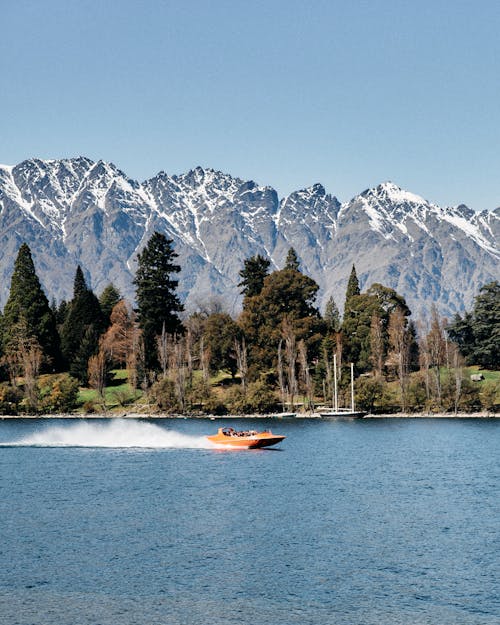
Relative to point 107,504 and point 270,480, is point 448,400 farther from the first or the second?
point 107,504

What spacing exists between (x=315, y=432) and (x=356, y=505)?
58.9 metres

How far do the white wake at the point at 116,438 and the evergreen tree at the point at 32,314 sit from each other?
48379 millimetres

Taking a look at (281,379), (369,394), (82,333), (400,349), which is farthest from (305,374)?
(82,333)

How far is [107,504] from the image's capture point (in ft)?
210

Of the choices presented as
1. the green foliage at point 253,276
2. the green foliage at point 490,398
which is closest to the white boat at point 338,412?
the green foliage at point 490,398

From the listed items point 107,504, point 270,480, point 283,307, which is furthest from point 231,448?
point 283,307

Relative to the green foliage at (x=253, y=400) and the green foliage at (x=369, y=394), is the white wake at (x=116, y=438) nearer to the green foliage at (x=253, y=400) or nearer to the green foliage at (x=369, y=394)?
the green foliage at (x=253, y=400)

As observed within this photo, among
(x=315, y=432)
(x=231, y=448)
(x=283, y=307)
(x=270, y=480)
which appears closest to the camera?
(x=270, y=480)

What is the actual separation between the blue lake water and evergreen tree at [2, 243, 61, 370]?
7635 centimetres

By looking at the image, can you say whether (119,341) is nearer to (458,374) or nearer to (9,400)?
(9,400)

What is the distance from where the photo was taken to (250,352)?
166 meters

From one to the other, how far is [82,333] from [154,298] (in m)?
16.7

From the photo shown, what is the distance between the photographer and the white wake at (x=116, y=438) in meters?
104

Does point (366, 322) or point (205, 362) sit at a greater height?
point (366, 322)
